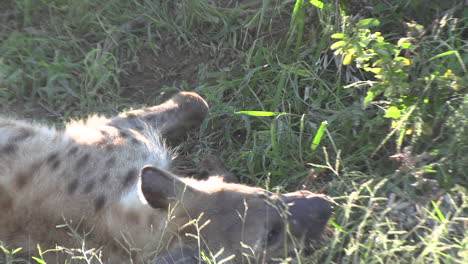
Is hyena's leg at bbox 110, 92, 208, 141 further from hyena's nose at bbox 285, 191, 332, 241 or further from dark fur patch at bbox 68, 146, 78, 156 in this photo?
hyena's nose at bbox 285, 191, 332, 241

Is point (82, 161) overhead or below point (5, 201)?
overhead

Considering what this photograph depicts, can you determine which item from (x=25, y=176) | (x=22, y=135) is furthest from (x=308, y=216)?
(x=22, y=135)

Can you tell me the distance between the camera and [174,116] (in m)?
4.18

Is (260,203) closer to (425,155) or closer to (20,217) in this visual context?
(425,155)

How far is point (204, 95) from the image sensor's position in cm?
429

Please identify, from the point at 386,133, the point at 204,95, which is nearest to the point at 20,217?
the point at 204,95

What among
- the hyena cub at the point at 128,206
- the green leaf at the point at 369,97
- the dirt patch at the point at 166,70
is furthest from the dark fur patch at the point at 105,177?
the green leaf at the point at 369,97

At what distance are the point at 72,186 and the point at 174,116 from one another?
2.97 ft

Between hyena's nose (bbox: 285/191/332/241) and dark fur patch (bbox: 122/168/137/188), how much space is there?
74cm

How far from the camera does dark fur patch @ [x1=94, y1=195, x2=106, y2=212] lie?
335cm

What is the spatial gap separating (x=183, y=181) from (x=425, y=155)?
104cm

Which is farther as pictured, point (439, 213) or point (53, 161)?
point (53, 161)

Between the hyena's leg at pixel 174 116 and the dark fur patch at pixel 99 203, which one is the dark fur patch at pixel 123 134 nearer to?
the hyena's leg at pixel 174 116

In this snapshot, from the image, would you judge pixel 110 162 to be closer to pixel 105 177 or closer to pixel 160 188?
pixel 105 177
